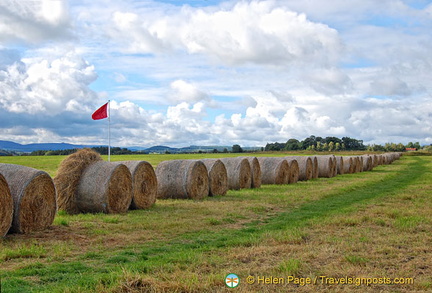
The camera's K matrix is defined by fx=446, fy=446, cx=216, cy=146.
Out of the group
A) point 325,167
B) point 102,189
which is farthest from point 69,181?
point 325,167

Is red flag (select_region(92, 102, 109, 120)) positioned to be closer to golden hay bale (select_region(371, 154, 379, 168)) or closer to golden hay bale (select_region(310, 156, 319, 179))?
golden hay bale (select_region(310, 156, 319, 179))

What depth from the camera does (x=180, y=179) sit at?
665 inches

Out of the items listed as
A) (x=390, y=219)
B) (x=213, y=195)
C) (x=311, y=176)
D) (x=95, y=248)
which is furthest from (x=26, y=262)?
(x=311, y=176)

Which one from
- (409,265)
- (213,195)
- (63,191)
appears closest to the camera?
(409,265)

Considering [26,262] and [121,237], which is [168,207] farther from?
[26,262]

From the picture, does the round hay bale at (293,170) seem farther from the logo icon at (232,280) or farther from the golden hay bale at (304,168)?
the logo icon at (232,280)

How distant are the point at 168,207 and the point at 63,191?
3.51m

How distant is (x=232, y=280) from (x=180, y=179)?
11.1m

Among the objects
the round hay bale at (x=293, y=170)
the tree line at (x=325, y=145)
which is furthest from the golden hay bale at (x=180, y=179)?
the tree line at (x=325, y=145)

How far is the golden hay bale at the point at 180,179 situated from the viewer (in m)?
16.8

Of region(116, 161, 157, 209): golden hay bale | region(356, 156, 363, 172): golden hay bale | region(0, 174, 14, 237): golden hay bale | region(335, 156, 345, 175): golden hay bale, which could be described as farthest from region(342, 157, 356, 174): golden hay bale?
region(0, 174, 14, 237): golden hay bale

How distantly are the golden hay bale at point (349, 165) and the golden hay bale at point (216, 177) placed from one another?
20.5 metres

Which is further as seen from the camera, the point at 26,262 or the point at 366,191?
the point at 366,191

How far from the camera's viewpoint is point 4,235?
9.34 metres
